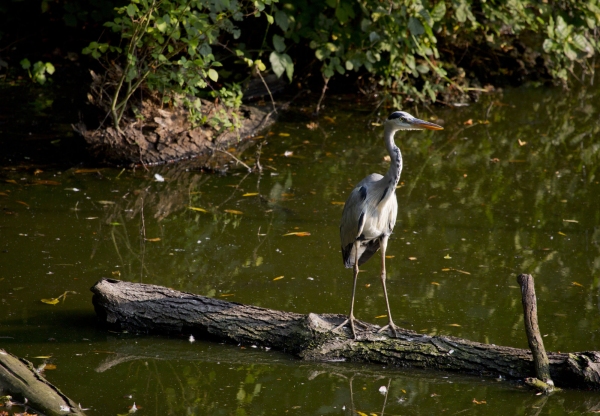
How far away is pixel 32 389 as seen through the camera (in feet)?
12.9

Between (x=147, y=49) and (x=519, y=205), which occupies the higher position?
(x=147, y=49)

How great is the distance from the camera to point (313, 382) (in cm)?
446

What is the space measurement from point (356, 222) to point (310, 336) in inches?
33.1

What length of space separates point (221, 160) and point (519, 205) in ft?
11.3

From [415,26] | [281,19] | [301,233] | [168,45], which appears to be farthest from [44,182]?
[415,26]

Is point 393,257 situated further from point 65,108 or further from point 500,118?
point 65,108

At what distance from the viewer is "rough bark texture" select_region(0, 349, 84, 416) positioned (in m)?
3.86

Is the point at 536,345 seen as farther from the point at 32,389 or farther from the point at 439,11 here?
the point at 439,11

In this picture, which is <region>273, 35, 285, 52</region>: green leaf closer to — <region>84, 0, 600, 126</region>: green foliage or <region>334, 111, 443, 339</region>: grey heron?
<region>84, 0, 600, 126</region>: green foliage

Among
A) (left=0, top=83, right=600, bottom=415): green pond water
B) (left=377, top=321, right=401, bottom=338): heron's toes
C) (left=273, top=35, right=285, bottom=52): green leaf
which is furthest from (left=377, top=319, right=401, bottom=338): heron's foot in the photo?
(left=273, top=35, right=285, bottom=52): green leaf

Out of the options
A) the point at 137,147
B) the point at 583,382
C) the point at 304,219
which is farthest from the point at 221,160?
the point at 583,382

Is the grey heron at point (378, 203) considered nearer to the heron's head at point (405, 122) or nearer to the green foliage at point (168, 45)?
the heron's head at point (405, 122)

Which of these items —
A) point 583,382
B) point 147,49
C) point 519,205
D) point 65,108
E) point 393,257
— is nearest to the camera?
point 583,382

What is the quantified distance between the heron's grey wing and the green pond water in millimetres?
453
